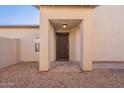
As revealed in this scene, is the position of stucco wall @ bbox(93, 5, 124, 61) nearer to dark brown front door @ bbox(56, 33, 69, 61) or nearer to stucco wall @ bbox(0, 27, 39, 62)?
dark brown front door @ bbox(56, 33, 69, 61)

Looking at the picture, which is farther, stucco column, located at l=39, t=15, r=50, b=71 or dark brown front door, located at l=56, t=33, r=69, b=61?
dark brown front door, located at l=56, t=33, r=69, b=61

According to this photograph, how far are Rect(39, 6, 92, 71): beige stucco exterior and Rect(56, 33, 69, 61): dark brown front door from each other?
546cm

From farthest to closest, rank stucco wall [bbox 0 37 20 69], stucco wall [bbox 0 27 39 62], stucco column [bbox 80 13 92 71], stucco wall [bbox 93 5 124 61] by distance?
stucco wall [bbox 0 27 39 62]
stucco wall [bbox 93 5 124 61]
stucco wall [bbox 0 37 20 69]
stucco column [bbox 80 13 92 71]

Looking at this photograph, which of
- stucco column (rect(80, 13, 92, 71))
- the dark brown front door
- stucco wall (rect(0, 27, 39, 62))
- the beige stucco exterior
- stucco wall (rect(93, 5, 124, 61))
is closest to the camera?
the beige stucco exterior

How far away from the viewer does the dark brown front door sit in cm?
1518

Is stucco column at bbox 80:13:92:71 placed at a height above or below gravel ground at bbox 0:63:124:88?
above

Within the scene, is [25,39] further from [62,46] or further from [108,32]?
[108,32]

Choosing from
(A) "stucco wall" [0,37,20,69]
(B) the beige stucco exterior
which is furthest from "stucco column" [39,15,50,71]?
(A) "stucco wall" [0,37,20,69]

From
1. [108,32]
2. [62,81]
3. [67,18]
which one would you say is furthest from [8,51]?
[108,32]

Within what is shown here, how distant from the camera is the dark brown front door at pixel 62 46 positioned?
49.8 feet

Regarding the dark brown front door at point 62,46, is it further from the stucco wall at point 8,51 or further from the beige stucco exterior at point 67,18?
the beige stucco exterior at point 67,18

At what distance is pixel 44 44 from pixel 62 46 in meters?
5.76

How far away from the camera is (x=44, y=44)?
9555 millimetres
